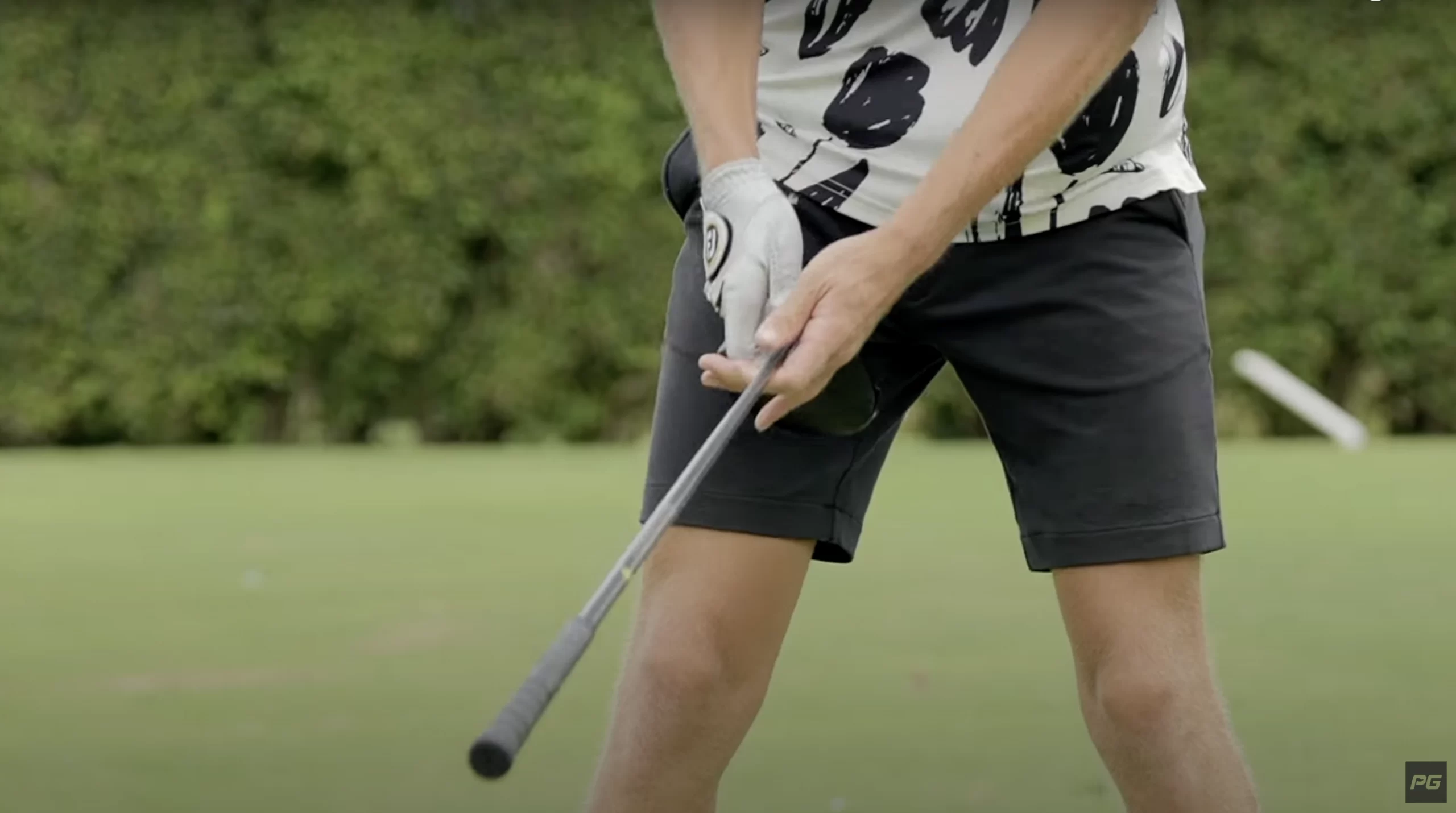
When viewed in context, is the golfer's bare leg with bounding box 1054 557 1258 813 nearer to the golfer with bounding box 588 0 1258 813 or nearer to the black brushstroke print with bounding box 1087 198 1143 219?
the golfer with bounding box 588 0 1258 813

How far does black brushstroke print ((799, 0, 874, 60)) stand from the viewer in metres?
1.92

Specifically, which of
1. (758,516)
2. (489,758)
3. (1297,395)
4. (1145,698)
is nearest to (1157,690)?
(1145,698)

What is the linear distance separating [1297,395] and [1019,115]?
7584 mm

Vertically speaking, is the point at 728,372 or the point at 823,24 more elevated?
the point at 823,24

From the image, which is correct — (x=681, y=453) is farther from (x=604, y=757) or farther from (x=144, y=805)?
(x=144, y=805)

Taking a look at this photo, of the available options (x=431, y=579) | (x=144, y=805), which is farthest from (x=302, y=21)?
(x=144, y=805)

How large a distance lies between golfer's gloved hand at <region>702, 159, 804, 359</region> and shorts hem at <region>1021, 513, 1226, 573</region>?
330mm

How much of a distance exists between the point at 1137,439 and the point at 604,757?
56cm

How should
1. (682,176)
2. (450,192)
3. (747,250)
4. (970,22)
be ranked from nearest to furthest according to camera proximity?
(747,250) → (970,22) → (682,176) → (450,192)

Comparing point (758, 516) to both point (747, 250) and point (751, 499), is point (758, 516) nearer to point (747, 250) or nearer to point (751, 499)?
point (751, 499)

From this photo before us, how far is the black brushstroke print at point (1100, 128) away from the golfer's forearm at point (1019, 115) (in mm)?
133

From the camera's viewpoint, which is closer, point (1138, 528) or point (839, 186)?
point (1138, 528)

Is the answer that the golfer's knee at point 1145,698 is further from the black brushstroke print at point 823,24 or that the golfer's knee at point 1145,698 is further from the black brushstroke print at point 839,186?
the black brushstroke print at point 823,24

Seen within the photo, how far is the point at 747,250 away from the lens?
1.79m
